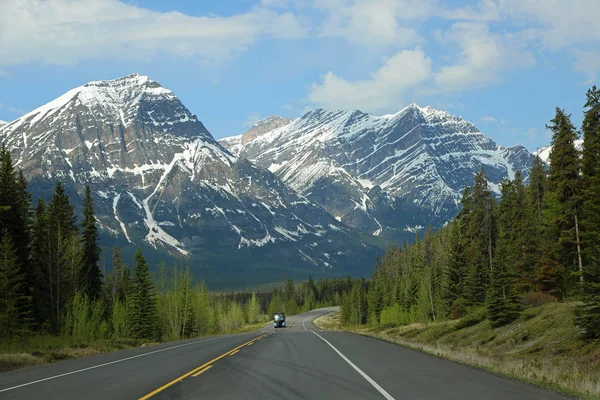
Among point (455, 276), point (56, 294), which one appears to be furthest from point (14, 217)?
point (455, 276)

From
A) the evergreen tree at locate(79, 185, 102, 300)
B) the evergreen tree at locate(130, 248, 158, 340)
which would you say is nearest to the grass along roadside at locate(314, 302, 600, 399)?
the evergreen tree at locate(130, 248, 158, 340)

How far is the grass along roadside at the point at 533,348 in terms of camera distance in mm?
17838

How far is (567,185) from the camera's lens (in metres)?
46.9

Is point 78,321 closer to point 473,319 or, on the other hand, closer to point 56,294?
point 56,294

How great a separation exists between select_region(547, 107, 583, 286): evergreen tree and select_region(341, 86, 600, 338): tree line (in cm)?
8

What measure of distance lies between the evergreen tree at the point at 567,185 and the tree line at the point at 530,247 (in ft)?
0.25

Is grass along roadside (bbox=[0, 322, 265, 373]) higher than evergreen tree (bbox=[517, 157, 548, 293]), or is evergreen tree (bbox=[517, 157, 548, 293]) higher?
evergreen tree (bbox=[517, 157, 548, 293])

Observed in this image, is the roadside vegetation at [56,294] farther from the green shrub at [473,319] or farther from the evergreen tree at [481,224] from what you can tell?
the evergreen tree at [481,224]

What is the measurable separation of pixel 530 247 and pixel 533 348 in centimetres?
3177

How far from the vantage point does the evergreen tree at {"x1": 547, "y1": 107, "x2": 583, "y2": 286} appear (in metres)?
46.5

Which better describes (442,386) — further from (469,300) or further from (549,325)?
(469,300)

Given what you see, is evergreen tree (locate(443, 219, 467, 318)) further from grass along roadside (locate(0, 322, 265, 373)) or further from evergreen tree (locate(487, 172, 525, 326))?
grass along roadside (locate(0, 322, 265, 373))

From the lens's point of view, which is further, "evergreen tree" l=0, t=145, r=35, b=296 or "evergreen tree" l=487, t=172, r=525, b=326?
"evergreen tree" l=0, t=145, r=35, b=296

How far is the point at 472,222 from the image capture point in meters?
75.9
